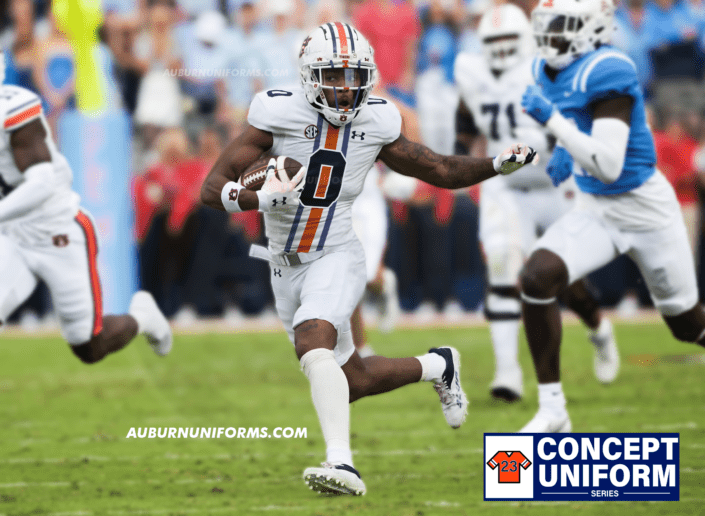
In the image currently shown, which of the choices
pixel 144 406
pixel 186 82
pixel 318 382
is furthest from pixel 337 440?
pixel 186 82

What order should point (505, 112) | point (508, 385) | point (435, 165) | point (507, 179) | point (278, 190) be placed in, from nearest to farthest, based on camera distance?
point (278, 190) → point (435, 165) → point (508, 385) → point (505, 112) → point (507, 179)

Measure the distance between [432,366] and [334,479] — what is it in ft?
3.19

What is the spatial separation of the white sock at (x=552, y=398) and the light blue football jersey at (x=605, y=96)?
952 millimetres

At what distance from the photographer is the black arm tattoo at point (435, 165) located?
13.7 feet

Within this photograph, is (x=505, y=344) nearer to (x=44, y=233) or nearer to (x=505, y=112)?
(x=505, y=112)

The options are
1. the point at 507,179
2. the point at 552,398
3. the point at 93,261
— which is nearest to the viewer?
the point at 552,398

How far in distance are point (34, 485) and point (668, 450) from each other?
2.55m

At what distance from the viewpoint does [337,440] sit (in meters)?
3.74

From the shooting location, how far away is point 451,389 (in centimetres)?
449

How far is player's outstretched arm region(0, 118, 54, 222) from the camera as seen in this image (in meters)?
4.81

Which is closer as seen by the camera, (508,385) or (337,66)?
(337,66)

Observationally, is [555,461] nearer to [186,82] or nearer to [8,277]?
[8,277]

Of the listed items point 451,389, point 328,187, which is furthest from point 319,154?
point 451,389

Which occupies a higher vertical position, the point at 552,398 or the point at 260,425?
the point at 552,398
